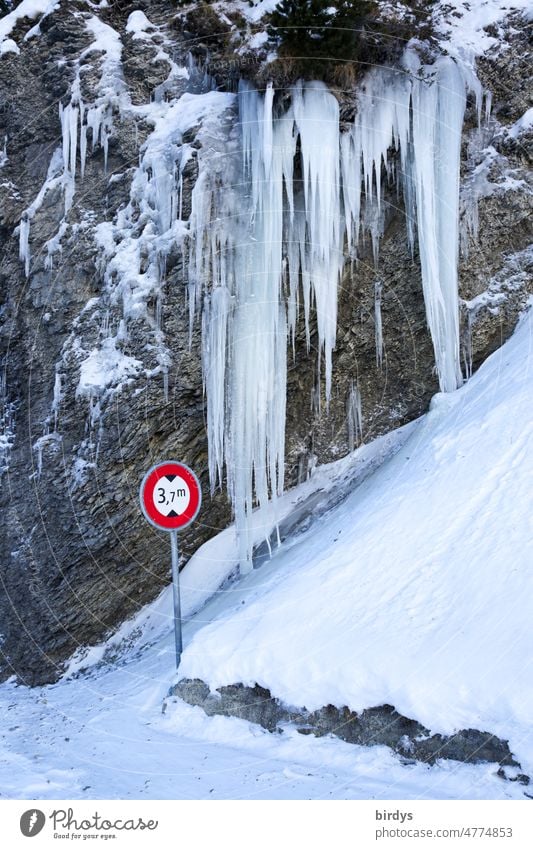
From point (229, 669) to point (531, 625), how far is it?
298 cm

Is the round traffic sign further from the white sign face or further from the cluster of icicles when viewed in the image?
the cluster of icicles

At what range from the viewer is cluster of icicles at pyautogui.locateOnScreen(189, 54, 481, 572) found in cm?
1079

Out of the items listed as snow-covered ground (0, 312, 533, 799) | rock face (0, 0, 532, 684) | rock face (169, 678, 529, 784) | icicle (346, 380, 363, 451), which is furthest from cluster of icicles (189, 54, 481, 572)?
rock face (169, 678, 529, 784)

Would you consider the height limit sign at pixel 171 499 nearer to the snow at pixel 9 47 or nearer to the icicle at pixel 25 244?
the icicle at pixel 25 244

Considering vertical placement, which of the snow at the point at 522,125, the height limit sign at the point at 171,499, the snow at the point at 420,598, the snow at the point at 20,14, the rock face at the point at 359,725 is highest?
the snow at the point at 20,14

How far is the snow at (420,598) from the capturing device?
5434 mm

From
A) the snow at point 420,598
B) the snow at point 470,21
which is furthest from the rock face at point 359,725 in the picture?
the snow at point 470,21

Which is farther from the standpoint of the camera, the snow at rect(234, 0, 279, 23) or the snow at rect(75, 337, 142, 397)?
the snow at rect(234, 0, 279, 23)

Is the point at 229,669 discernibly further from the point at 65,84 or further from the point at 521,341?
the point at 65,84

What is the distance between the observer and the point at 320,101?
424 inches

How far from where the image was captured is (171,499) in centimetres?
719

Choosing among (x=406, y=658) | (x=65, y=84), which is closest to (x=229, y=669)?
(x=406, y=658)

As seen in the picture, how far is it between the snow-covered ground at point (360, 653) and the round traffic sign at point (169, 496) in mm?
1443

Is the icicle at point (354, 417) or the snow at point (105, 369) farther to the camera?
the icicle at point (354, 417)
